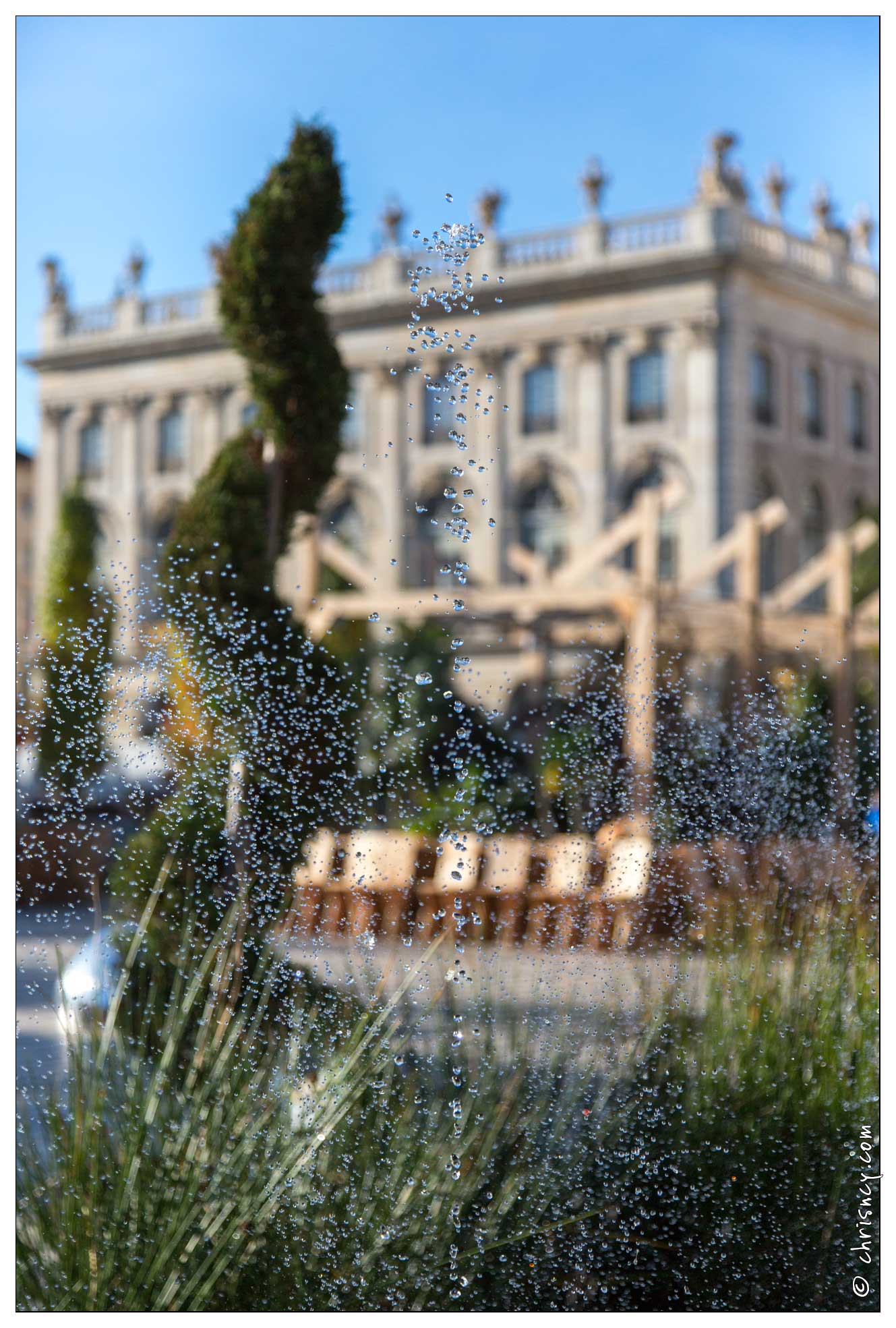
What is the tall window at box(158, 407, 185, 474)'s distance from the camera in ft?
8.46

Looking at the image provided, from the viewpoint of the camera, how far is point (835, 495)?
9914 millimetres

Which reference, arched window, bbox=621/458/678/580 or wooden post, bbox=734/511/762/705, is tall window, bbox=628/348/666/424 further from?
wooden post, bbox=734/511/762/705

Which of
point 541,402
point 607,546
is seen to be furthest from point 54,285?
point 541,402

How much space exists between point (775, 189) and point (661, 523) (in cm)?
763

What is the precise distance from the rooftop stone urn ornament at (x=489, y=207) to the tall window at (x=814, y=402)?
Result: 6.91m

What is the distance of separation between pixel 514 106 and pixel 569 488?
8.11 meters

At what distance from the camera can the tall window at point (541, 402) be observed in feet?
27.1

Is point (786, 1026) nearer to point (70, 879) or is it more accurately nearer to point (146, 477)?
point (70, 879)

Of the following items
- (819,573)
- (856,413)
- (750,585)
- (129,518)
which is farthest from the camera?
(856,413)

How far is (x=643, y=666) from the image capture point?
10.2ft

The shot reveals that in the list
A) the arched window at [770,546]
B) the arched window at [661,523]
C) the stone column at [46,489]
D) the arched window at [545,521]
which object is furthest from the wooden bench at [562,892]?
the arched window at [770,546]

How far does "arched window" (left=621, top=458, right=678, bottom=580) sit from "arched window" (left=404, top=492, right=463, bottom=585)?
8.00 meters

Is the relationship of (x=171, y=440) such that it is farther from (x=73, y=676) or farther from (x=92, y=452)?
(x=73, y=676)

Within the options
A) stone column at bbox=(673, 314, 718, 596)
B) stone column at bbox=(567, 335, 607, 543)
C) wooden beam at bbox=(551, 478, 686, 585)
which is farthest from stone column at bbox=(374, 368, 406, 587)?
stone column at bbox=(673, 314, 718, 596)
